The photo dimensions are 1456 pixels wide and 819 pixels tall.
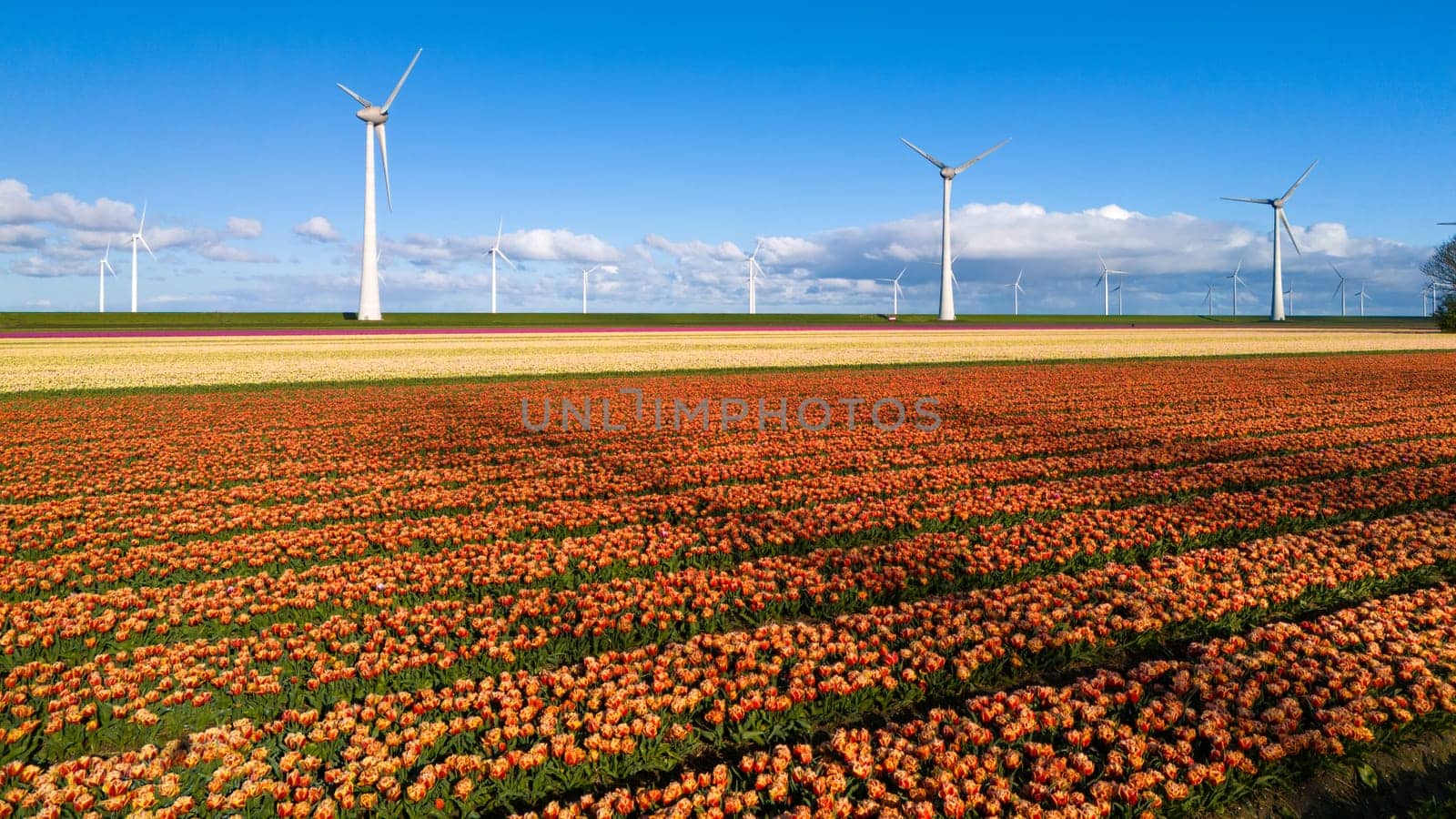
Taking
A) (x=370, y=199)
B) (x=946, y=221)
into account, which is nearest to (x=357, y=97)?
(x=370, y=199)

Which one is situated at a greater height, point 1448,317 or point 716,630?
point 1448,317

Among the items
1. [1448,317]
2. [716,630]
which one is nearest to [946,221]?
[1448,317]

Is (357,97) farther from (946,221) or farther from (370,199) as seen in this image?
(946,221)

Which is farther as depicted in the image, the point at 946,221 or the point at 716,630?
the point at 946,221

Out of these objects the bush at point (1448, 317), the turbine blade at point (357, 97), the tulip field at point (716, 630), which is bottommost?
the tulip field at point (716, 630)

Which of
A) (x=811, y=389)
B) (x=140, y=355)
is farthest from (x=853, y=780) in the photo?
(x=140, y=355)

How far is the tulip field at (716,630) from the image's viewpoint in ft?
17.4

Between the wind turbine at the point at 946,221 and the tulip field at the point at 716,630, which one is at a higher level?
the wind turbine at the point at 946,221

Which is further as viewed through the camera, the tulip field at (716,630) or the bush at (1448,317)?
the bush at (1448,317)

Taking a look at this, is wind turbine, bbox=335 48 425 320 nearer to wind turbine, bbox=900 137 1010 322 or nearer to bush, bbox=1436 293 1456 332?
wind turbine, bbox=900 137 1010 322

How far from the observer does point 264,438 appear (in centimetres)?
1878

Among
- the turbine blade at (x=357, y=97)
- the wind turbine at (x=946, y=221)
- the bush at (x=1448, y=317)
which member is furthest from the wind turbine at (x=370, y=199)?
the bush at (x=1448, y=317)

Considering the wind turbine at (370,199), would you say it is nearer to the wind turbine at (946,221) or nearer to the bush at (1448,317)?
the wind turbine at (946,221)

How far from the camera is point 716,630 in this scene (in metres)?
7.80
